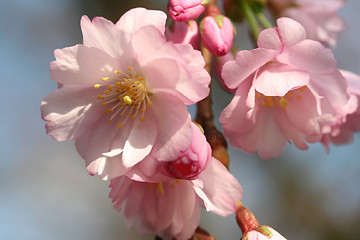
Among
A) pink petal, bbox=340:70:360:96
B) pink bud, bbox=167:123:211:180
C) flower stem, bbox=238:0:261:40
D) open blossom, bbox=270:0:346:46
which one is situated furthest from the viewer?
open blossom, bbox=270:0:346:46

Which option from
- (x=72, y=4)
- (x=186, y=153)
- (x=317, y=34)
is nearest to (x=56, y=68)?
(x=186, y=153)

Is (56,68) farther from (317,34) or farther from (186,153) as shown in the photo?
(317,34)

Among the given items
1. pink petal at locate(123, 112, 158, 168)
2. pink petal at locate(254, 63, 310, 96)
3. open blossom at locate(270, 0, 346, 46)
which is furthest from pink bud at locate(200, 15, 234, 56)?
open blossom at locate(270, 0, 346, 46)

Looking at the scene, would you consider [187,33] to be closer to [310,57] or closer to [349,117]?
[310,57]

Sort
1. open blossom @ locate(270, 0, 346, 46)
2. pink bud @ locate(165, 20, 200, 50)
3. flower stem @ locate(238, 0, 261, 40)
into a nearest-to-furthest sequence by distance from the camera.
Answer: pink bud @ locate(165, 20, 200, 50), flower stem @ locate(238, 0, 261, 40), open blossom @ locate(270, 0, 346, 46)

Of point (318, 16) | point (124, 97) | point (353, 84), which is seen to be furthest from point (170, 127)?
point (318, 16)

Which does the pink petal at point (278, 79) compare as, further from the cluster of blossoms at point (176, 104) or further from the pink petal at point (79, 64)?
the pink petal at point (79, 64)

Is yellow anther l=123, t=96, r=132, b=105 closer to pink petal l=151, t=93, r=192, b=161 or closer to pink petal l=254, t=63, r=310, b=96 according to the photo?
pink petal l=151, t=93, r=192, b=161

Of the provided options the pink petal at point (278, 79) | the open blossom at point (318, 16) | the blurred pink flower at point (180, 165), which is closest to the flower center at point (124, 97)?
the blurred pink flower at point (180, 165)
